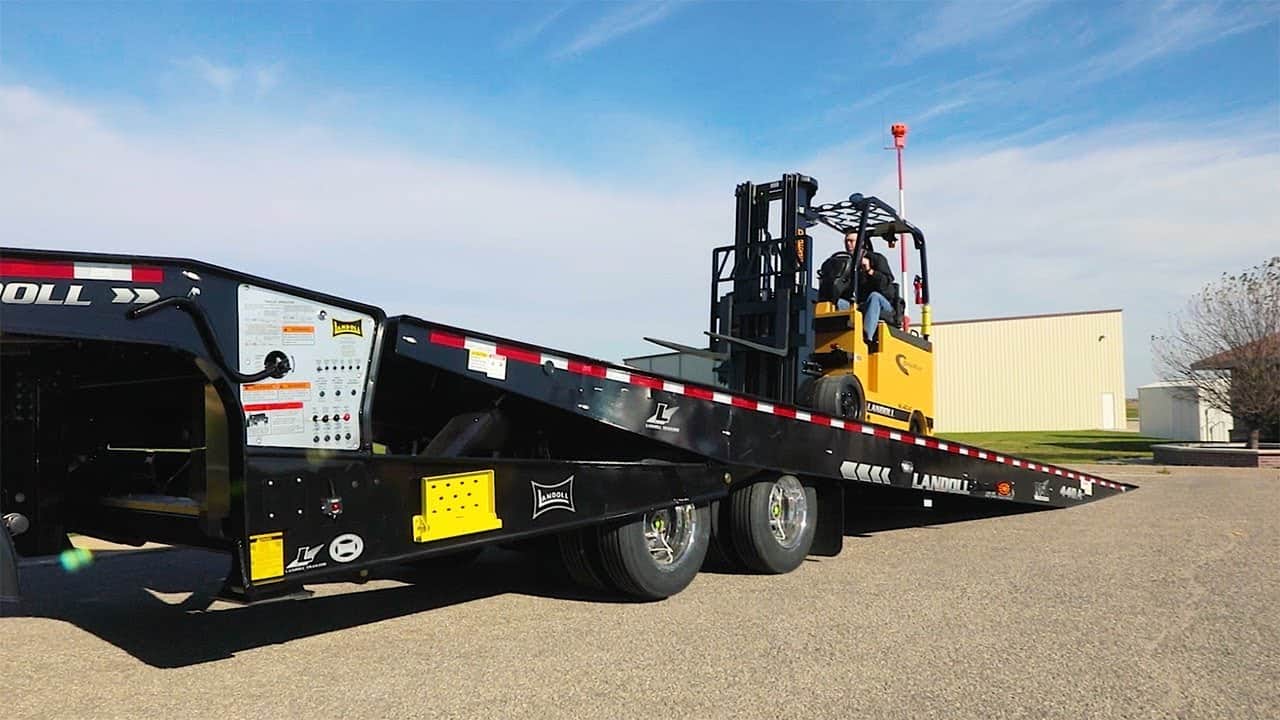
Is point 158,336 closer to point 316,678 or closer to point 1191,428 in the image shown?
point 316,678

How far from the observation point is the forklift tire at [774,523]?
22.8 feet

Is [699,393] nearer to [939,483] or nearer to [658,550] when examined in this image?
[658,550]

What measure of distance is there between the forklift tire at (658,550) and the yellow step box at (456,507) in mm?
1029

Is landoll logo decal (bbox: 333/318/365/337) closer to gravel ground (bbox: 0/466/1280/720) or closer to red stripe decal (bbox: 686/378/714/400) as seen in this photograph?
gravel ground (bbox: 0/466/1280/720)

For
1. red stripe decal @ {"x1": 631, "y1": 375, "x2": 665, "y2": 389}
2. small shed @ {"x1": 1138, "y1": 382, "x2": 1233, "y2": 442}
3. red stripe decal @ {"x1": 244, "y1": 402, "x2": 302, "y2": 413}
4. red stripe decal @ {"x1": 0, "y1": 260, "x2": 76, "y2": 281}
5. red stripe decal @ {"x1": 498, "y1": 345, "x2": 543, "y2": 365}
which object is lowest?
red stripe decal @ {"x1": 244, "y1": 402, "x2": 302, "y2": 413}

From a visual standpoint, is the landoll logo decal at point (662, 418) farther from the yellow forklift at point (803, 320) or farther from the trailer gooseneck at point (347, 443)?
the yellow forklift at point (803, 320)

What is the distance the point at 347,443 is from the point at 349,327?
0.52 meters

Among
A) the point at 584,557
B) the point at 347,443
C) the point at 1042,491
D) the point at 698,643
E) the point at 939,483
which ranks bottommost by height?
the point at 698,643

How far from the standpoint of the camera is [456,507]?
5027mm

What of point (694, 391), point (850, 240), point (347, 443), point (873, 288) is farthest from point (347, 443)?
point (850, 240)

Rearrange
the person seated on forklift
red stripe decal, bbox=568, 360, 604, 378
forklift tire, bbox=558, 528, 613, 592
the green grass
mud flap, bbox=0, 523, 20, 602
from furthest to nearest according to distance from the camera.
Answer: the green grass
the person seated on forklift
forklift tire, bbox=558, 528, 613, 592
red stripe decal, bbox=568, 360, 604, 378
mud flap, bbox=0, 523, 20, 602

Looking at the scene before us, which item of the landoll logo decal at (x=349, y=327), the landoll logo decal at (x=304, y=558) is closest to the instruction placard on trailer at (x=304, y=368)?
the landoll logo decal at (x=349, y=327)

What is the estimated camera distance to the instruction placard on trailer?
4.21 metres

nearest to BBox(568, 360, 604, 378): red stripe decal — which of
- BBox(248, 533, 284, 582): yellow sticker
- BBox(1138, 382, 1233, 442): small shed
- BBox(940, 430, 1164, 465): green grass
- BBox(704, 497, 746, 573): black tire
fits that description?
BBox(704, 497, 746, 573): black tire
